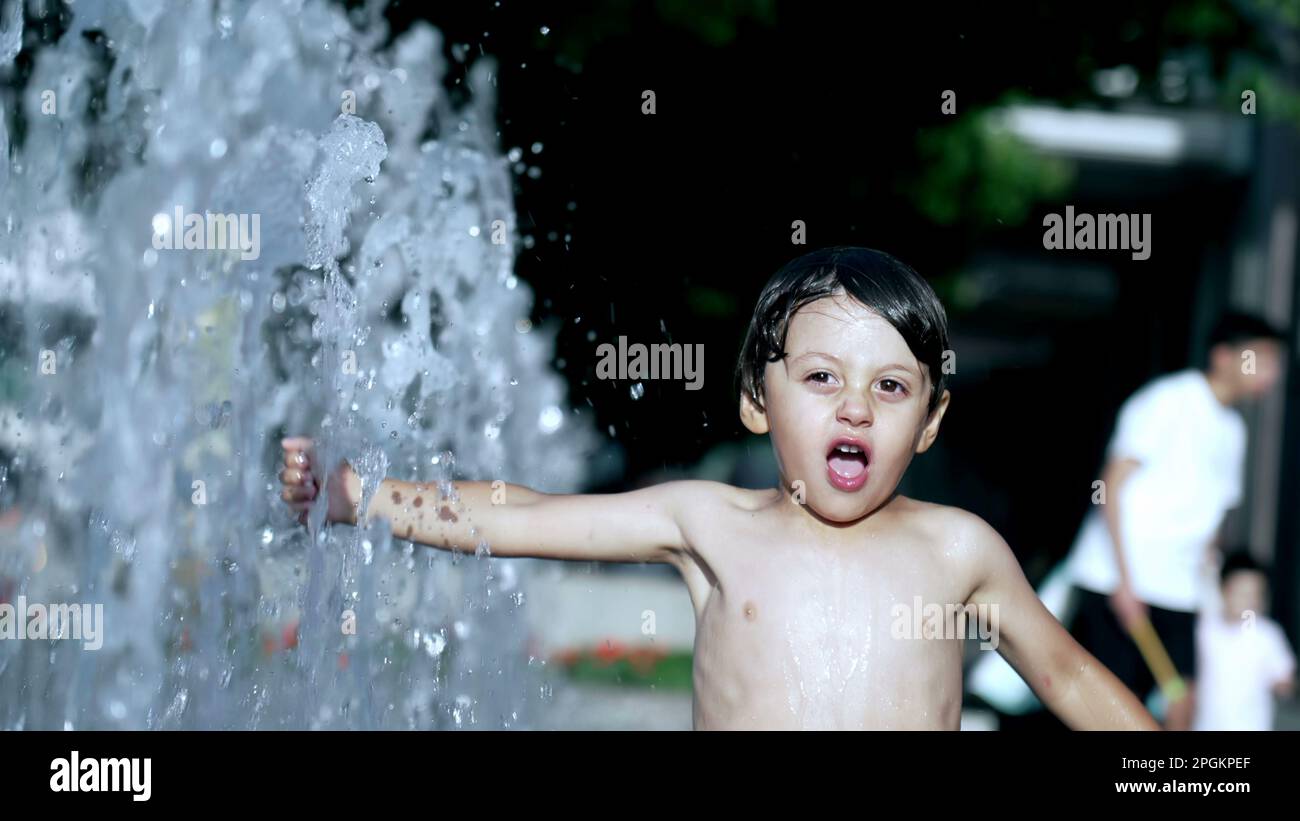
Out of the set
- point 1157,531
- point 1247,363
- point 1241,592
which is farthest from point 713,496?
point 1241,592

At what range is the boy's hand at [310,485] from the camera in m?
2.64

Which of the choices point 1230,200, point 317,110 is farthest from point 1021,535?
point 317,110

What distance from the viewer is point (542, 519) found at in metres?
2.64

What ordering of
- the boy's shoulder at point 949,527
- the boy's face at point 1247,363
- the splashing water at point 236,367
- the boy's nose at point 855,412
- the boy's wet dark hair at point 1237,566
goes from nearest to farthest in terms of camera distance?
the boy's nose at point 855,412 < the boy's shoulder at point 949,527 < the splashing water at point 236,367 < the boy's face at point 1247,363 < the boy's wet dark hair at point 1237,566

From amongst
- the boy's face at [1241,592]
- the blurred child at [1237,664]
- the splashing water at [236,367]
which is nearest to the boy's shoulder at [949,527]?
the splashing water at [236,367]

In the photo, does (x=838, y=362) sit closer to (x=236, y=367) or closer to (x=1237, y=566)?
(x=236, y=367)

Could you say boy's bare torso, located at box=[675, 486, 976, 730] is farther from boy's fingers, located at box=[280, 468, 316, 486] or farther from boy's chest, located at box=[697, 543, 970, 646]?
boy's fingers, located at box=[280, 468, 316, 486]

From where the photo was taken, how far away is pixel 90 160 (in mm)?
4730

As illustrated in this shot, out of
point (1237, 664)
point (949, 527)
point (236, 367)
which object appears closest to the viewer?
point (949, 527)

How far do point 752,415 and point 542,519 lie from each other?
0.42 metres

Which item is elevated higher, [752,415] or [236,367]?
[236,367]

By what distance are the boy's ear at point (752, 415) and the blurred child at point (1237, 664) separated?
9.81 ft

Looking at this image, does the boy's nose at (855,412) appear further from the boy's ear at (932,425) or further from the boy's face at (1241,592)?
the boy's face at (1241,592)

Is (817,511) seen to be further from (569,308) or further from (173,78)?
(569,308)
